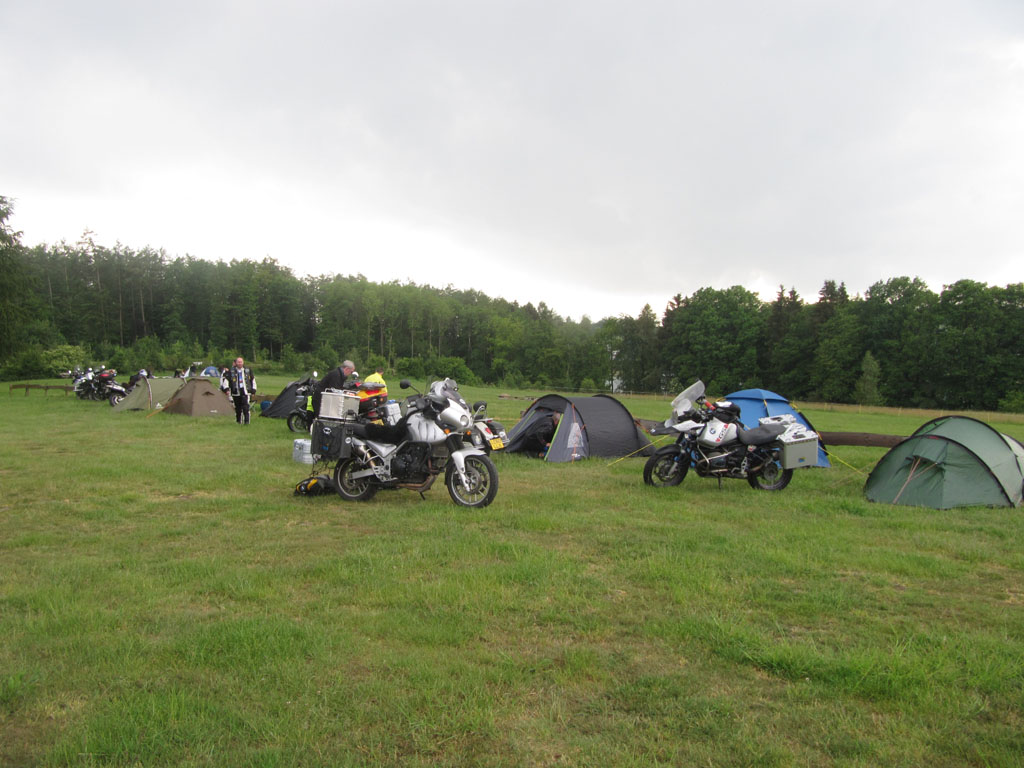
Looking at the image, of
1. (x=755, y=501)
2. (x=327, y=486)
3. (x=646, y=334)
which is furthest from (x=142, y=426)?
(x=646, y=334)

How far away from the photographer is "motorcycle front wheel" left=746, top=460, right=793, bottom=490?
856 cm

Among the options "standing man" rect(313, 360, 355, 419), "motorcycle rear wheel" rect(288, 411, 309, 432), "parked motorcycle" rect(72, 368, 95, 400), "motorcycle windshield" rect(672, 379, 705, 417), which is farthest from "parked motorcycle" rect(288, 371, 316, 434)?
"parked motorcycle" rect(72, 368, 95, 400)

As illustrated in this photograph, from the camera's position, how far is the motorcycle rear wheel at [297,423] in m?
14.1

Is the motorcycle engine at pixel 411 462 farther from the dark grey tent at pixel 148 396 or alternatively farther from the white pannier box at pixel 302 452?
the dark grey tent at pixel 148 396

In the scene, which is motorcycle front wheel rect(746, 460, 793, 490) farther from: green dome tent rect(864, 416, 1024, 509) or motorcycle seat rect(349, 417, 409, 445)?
motorcycle seat rect(349, 417, 409, 445)

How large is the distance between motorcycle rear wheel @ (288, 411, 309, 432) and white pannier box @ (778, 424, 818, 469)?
1017cm

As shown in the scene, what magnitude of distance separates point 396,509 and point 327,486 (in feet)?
3.86

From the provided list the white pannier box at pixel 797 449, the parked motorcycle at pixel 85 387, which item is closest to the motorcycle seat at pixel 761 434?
the white pannier box at pixel 797 449

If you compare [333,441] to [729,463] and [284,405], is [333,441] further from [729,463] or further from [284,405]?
[284,405]

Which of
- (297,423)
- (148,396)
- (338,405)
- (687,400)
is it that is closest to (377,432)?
(338,405)

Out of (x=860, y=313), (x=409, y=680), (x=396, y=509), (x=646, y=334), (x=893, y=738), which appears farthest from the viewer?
(x=646, y=334)

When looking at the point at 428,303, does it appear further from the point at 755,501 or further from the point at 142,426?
the point at 755,501

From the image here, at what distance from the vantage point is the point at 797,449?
834cm

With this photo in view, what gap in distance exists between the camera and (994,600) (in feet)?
14.3
